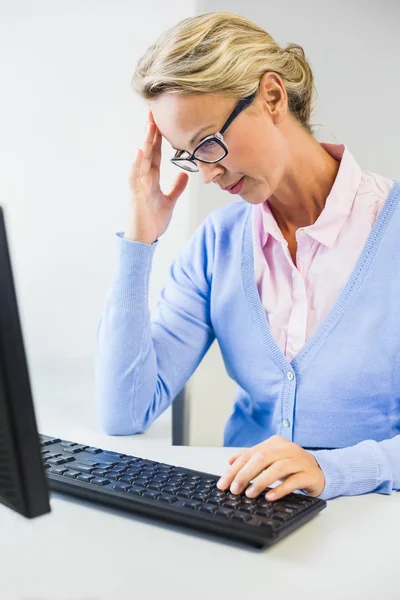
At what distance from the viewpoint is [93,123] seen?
1764 millimetres

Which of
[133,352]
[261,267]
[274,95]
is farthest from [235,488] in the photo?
[274,95]

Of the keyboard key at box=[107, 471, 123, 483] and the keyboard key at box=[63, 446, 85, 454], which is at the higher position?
the keyboard key at box=[107, 471, 123, 483]

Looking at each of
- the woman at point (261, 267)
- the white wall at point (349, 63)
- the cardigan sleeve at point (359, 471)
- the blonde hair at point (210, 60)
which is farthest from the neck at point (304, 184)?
the cardigan sleeve at point (359, 471)

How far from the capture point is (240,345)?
4.46 ft

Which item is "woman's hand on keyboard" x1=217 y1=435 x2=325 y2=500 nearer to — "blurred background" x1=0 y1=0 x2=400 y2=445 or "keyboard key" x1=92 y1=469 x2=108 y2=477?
"keyboard key" x1=92 y1=469 x2=108 y2=477

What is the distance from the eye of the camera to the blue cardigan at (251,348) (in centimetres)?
124

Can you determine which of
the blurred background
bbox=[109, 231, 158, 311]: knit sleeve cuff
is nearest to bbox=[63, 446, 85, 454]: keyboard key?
bbox=[109, 231, 158, 311]: knit sleeve cuff

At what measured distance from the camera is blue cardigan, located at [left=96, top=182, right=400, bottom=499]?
1236 millimetres

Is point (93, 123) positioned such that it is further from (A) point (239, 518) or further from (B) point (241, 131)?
(A) point (239, 518)

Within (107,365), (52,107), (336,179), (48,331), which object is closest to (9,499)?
(107,365)

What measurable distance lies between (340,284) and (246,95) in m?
0.36

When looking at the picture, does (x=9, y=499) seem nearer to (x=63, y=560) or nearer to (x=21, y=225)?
(x=63, y=560)

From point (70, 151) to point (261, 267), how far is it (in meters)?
0.66

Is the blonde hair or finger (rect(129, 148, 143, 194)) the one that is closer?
the blonde hair
